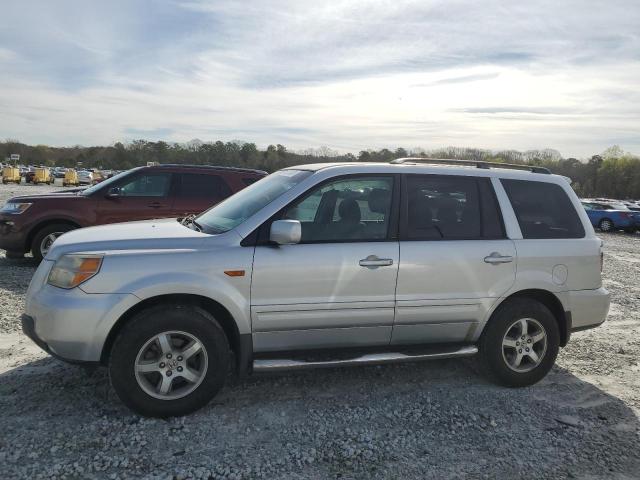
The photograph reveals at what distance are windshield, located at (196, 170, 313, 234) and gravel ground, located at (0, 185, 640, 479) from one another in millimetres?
1364

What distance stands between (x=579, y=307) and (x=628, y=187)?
8614 centimetres

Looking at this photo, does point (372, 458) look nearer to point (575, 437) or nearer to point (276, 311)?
point (276, 311)

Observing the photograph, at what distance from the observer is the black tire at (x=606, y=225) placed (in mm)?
25141

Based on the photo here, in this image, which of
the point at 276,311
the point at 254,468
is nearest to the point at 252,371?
the point at 276,311

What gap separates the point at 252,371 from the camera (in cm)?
365

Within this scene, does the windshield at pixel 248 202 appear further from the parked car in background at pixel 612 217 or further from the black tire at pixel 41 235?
the parked car in background at pixel 612 217

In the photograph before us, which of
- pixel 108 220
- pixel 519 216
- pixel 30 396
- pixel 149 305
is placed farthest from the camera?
pixel 108 220

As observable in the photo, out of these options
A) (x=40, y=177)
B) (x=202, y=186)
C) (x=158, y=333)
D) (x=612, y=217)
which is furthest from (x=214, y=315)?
(x=40, y=177)

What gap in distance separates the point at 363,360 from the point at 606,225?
84.5 feet

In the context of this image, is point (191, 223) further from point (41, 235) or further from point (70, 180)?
point (70, 180)

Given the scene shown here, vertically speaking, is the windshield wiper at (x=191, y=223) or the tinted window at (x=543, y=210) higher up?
the tinted window at (x=543, y=210)

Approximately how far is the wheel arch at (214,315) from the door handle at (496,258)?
207 centimetres

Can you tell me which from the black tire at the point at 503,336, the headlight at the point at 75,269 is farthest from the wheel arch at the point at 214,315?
the black tire at the point at 503,336

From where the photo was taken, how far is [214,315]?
3781 mm
